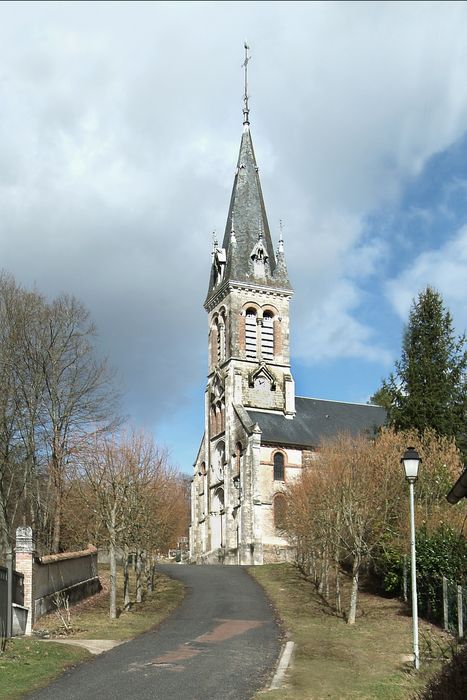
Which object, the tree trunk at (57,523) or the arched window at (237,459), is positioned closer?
the tree trunk at (57,523)

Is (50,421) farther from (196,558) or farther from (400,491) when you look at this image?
(196,558)

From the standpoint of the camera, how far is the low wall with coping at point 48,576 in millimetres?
19047

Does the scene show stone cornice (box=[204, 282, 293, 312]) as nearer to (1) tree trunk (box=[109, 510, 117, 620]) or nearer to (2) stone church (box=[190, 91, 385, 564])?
(2) stone church (box=[190, 91, 385, 564])

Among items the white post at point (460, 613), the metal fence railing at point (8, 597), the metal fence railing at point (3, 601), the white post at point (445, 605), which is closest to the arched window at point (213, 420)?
the white post at point (445, 605)

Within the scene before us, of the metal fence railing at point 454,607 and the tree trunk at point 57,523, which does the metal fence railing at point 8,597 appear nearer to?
the metal fence railing at point 454,607

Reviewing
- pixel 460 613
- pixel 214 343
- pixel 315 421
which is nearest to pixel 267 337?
pixel 214 343

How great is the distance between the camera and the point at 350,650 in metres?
17.1

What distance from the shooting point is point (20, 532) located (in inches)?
750

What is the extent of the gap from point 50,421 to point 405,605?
16.9m

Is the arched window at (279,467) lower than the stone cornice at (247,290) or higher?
lower

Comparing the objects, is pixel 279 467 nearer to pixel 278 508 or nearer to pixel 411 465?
pixel 278 508

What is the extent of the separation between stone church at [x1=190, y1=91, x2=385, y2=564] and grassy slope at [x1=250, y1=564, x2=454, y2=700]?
17.9 metres

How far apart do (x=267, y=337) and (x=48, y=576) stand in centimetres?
3580

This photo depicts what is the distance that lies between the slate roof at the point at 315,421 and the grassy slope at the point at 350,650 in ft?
68.3
